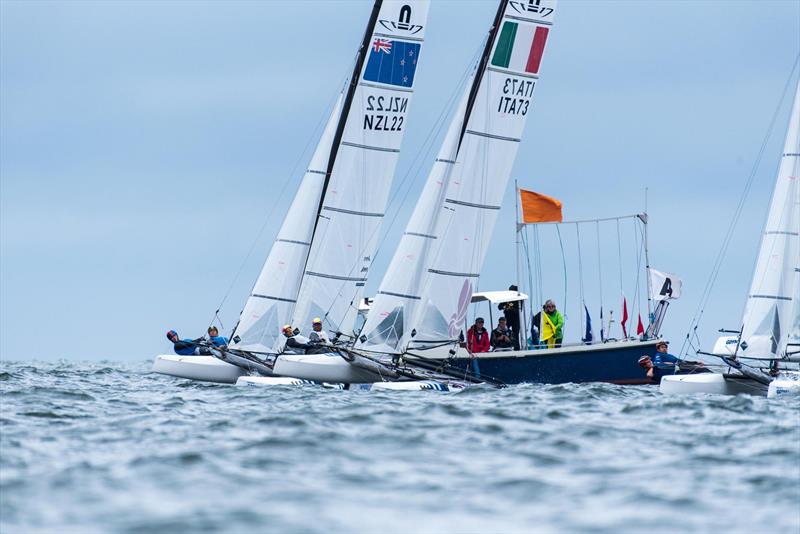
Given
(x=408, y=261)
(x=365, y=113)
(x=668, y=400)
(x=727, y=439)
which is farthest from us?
(x=365, y=113)

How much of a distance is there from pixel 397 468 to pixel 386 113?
18878 mm

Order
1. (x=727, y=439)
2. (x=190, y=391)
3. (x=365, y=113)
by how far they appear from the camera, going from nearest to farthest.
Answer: (x=727, y=439) → (x=190, y=391) → (x=365, y=113)

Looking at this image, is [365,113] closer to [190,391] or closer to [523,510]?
[190,391]

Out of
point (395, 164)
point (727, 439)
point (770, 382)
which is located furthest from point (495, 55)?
point (727, 439)

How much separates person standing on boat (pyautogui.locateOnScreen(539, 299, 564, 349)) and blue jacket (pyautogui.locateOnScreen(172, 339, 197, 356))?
7.52 meters

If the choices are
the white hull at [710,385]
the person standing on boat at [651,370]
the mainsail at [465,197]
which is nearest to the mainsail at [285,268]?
the mainsail at [465,197]

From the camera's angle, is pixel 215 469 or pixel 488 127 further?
pixel 488 127

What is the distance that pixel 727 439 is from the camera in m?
14.9

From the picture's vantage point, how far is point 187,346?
27.7 m

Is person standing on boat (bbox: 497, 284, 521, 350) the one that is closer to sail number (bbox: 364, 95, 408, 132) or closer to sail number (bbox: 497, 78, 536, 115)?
sail number (bbox: 497, 78, 536, 115)

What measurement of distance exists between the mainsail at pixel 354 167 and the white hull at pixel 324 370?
3.93 m

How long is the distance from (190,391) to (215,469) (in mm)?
12221

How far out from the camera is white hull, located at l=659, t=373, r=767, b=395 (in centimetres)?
2378

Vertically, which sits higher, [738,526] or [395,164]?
[395,164]
